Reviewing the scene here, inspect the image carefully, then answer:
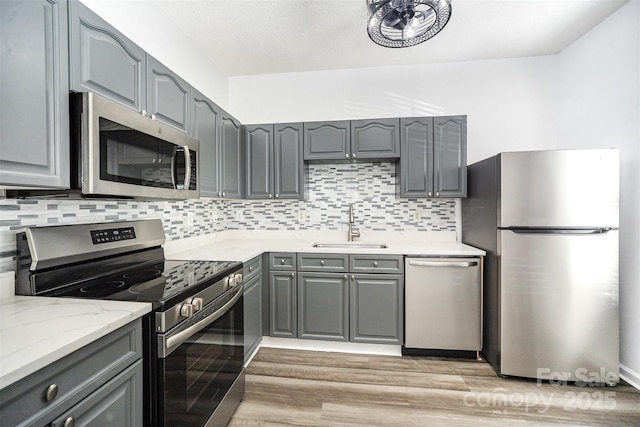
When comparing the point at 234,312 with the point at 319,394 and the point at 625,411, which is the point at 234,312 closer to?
the point at 319,394

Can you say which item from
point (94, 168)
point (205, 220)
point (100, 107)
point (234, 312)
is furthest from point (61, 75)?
point (205, 220)

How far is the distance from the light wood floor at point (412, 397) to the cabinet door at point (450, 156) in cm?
147

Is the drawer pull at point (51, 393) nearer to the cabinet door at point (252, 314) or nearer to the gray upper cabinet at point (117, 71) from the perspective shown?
the gray upper cabinet at point (117, 71)

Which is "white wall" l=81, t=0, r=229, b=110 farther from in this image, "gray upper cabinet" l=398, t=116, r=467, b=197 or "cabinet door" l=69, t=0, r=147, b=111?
"gray upper cabinet" l=398, t=116, r=467, b=197

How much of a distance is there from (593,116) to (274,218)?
2.96 meters

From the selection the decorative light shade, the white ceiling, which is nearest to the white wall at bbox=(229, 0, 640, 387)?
the white ceiling

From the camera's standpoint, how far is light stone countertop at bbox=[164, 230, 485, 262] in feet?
7.66

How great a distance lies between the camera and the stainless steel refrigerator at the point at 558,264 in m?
2.04

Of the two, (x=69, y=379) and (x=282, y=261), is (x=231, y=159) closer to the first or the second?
(x=282, y=261)

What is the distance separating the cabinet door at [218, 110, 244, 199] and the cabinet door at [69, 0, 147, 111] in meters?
0.99

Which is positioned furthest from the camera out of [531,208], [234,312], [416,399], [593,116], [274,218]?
[274,218]

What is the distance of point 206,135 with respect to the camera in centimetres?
226

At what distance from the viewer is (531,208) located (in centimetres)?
211

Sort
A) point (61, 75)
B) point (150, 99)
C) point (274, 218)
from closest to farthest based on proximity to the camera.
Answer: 1. point (61, 75)
2. point (150, 99)
3. point (274, 218)
